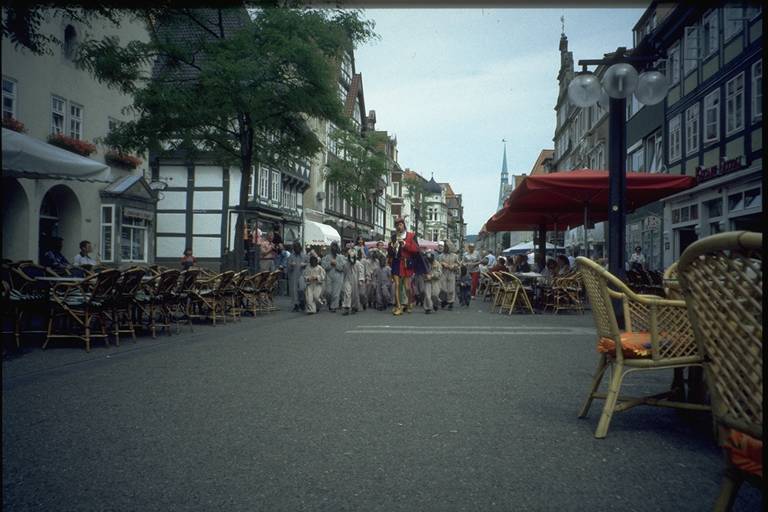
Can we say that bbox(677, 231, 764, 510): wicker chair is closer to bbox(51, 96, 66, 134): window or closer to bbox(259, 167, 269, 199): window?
bbox(51, 96, 66, 134): window

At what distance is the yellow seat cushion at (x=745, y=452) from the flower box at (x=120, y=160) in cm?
2290

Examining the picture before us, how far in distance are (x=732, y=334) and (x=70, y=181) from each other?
2016 cm

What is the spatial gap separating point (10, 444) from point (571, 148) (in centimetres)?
5296

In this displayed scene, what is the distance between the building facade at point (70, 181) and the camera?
18.4 metres

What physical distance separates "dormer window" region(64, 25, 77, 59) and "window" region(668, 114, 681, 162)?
2249cm

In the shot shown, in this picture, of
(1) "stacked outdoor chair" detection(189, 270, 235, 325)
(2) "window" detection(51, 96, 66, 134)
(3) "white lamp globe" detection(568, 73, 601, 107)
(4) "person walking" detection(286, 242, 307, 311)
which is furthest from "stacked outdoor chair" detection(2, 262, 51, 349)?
(2) "window" detection(51, 96, 66, 134)

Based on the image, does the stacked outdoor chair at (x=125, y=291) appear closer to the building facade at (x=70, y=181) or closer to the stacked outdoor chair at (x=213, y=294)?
the stacked outdoor chair at (x=213, y=294)

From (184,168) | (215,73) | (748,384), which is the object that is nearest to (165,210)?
(184,168)

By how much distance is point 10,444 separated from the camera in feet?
12.6

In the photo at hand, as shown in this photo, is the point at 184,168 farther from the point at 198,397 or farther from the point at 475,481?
the point at 475,481

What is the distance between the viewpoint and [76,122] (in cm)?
2105

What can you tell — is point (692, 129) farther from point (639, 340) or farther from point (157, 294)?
point (639, 340)

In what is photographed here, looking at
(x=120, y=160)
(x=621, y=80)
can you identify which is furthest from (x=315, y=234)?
(x=621, y=80)

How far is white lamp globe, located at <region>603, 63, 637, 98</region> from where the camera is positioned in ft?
27.3
